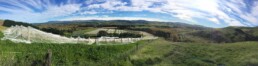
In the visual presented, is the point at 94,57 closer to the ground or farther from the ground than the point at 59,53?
closer to the ground

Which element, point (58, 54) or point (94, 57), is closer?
point (58, 54)

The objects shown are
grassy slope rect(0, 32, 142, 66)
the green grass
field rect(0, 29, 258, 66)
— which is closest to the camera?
grassy slope rect(0, 32, 142, 66)

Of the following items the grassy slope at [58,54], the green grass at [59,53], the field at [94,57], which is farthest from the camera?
the field at [94,57]

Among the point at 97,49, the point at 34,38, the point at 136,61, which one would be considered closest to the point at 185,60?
the point at 136,61

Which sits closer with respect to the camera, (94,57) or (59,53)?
(59,53)

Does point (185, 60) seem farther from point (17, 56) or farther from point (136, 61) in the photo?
point (17, 56)

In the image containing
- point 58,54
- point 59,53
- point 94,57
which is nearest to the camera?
point 58,54

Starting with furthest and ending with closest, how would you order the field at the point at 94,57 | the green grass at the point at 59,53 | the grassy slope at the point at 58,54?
1. the field at the point at 94,57
2. the green grass at the point at 59,53
3. the grassy slope at the point at 58,54

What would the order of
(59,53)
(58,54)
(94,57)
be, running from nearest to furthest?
(58,54), (59,53), (94,57)

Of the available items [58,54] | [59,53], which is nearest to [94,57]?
[59,53]

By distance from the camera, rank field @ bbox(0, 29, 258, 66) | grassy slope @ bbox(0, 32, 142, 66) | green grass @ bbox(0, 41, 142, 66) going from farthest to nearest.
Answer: field @ bbox(0, 29, 258, 66), green grass @ bbox(0, 41, 142, 66), grassy slope @ bbox(0, 32, 142, 66)

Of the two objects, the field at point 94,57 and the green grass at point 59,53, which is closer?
the green grass at point 59,53

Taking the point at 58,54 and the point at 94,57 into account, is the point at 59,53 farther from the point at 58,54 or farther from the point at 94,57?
the point at 94,57
